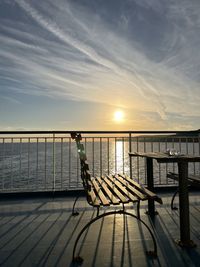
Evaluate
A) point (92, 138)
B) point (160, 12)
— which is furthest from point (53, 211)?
point (160, 12)

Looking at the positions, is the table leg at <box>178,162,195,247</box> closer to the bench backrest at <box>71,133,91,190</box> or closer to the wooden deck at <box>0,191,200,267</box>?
the wooden deck at <box>0,191,200,267</box>

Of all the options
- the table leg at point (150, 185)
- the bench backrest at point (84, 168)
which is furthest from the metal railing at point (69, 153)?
the bench backrest at point (84, 168)

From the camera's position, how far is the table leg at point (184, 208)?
1899 millimetres

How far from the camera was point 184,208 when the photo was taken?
1.93 meters

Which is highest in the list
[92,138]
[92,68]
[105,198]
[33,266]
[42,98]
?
[42,98]

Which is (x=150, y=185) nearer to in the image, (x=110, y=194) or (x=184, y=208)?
(x=184, y=208)

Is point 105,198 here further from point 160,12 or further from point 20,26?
point 20,26

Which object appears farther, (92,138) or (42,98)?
(42,98)

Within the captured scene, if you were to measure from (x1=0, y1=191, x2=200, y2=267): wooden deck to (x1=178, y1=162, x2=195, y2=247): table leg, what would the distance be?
90 mm

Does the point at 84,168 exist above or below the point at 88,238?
above

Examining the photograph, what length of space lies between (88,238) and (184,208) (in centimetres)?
98

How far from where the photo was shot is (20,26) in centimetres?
A: 598

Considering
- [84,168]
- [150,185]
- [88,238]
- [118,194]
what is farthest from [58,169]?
[118,194]

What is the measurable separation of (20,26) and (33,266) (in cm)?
633
